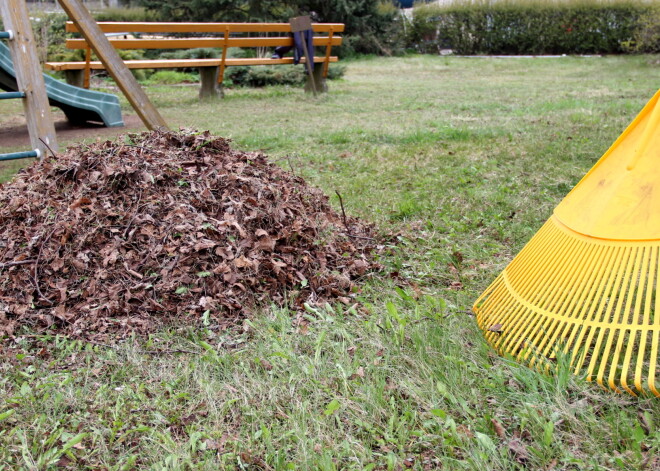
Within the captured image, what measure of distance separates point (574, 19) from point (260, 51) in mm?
10873

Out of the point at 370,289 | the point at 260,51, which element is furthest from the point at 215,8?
the point at 370,289

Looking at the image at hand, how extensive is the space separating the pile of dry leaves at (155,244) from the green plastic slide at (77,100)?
4.11m

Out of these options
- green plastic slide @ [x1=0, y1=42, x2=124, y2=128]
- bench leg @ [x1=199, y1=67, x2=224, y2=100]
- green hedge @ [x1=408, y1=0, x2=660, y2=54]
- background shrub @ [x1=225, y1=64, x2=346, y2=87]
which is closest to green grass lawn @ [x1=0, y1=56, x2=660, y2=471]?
green plastic slide @ [x1=0, y1=42, x2=124, y2=128]

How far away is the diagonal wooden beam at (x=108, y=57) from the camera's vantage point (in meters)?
5.47

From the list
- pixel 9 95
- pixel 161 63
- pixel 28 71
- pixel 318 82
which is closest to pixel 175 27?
pixel 161 63

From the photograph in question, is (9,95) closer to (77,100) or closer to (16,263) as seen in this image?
(16,263)

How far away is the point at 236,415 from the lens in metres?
2.21

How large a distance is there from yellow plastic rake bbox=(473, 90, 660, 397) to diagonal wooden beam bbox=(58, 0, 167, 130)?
384 cm

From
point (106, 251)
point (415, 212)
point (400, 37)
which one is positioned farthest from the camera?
point (400, 37)

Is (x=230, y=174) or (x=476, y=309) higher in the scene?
(x=230, y=174)

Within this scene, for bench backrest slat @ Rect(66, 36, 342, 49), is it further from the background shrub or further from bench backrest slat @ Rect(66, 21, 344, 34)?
the background shrub

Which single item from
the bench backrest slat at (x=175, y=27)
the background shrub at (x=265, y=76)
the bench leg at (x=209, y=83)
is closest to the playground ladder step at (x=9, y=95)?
the bench backrest slat at (x=175, y=27)

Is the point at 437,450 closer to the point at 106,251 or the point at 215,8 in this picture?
the point at 106,251

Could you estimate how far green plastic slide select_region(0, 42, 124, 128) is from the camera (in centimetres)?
735
